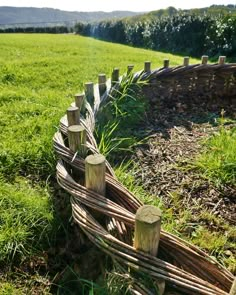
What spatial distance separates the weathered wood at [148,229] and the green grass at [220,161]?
61.6 inches

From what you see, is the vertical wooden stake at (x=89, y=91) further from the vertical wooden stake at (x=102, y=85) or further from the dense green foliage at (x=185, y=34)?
the dense green foliage at (x=185, y=34)

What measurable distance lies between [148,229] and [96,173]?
489mm

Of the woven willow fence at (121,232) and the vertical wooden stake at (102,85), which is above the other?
the vertical wooden stake at (102,85)

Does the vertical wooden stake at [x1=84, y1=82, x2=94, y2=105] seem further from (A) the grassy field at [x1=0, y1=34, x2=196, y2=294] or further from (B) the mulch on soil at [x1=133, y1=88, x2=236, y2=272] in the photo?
(B) the mulch on soil at [x1=133, y1=88, x2=236, y2=272]

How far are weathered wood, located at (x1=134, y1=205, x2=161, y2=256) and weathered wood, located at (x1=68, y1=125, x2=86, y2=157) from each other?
0.87m

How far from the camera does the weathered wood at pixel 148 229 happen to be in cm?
136

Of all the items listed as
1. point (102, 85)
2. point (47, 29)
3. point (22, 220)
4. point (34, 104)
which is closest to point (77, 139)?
point (22, 220)

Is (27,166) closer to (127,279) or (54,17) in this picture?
(127,279)

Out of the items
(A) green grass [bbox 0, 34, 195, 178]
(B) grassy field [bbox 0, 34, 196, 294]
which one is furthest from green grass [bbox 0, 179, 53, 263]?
(A) green grass [bbox 0, 34, 195, 178]

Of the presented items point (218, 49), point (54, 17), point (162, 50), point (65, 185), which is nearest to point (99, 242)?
point (65, 185)

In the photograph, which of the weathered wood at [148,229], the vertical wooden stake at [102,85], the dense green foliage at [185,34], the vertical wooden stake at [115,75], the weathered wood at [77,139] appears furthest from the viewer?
the dense green foliage at [185,34]

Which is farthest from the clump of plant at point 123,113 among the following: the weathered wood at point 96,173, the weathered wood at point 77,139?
the weathered wood at point 96,173

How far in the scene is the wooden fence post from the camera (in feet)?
4.46

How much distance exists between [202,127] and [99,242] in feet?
9.66
